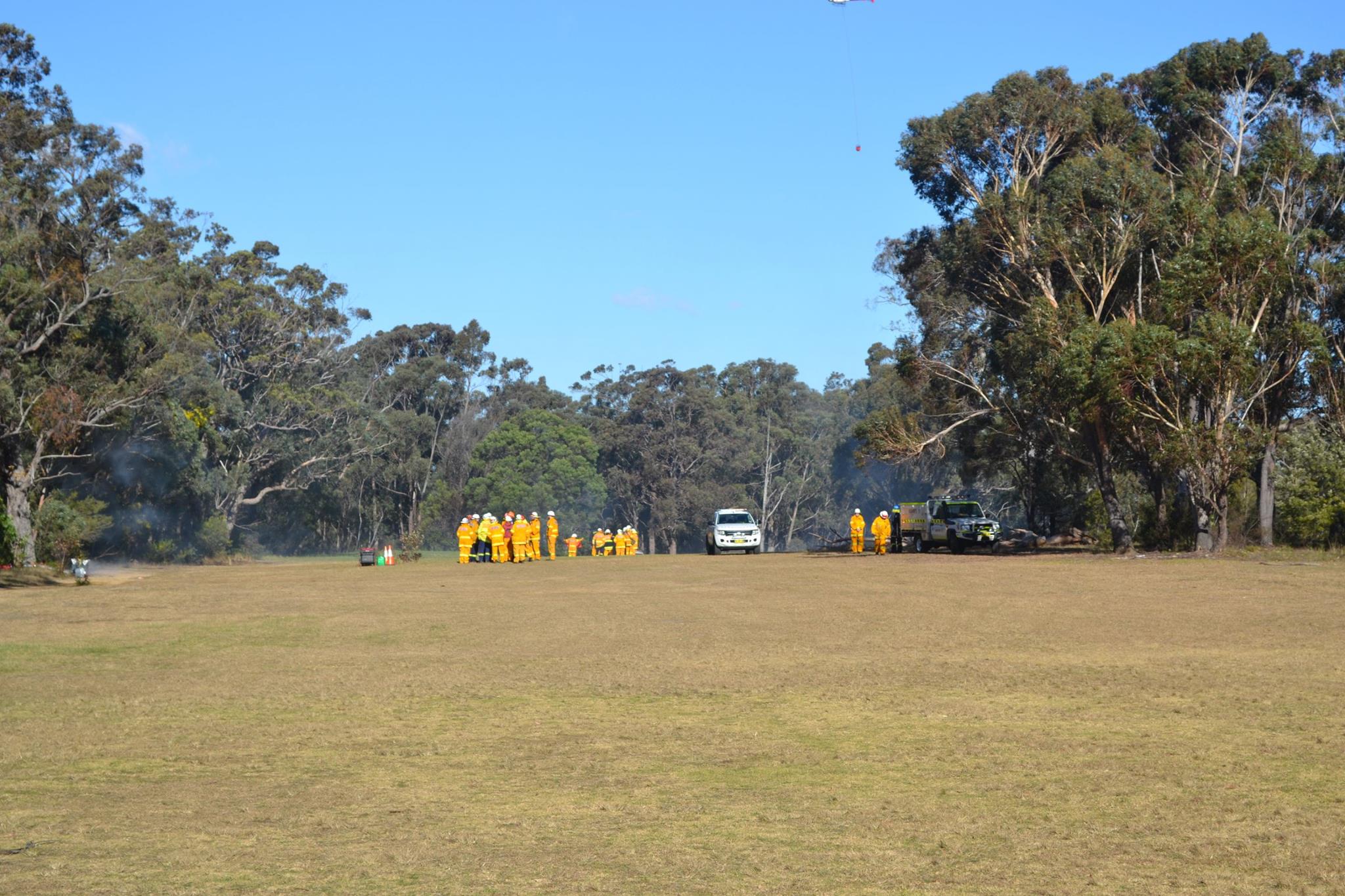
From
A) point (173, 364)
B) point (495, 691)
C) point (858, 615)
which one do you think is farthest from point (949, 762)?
point (173, 364)

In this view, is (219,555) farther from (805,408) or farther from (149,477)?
(805,408)

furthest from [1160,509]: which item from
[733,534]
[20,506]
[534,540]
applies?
[20,506]

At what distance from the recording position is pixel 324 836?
8070mm

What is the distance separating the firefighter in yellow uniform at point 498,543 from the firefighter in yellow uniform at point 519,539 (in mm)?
397

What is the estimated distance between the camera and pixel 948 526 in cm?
5200

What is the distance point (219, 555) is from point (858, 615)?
62987mm

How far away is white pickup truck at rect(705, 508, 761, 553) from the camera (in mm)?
55656

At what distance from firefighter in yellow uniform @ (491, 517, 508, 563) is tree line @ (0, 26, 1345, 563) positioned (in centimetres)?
1081

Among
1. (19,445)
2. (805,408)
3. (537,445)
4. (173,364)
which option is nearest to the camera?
(19,445)

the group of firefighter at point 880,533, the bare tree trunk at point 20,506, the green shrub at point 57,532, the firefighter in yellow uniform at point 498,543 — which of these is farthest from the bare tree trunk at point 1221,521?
the green shrub at point 57,532

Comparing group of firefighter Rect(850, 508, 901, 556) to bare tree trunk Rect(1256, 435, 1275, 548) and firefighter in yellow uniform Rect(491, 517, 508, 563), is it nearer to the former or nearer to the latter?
bare tree trunk Rect(1256, 435, 1275, 548)

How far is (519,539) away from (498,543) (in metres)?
0.79

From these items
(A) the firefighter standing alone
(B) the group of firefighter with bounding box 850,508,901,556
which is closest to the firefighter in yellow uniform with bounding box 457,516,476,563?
(B) the group of firefighter with bounding box 850,508,901,556

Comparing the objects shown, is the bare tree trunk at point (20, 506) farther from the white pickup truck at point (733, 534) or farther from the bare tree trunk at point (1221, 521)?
the bare tree trunk at point (1221, 521)
